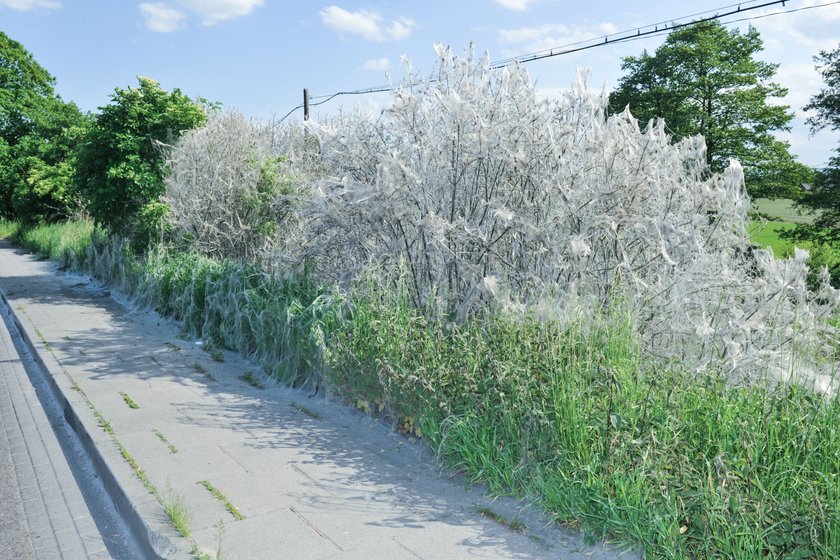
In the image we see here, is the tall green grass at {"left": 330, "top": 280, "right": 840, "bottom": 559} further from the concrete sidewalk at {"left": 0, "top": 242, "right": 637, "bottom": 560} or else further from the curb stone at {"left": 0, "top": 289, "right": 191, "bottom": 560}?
the curb stone at {"left": 0, "top": 289, "right": 191, "bottom": 560}

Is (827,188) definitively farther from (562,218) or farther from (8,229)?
(8,229)

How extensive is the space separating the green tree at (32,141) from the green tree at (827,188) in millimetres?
21277

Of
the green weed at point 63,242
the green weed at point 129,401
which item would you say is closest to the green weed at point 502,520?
the green weed at point 129,401

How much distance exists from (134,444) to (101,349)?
3.54 metres

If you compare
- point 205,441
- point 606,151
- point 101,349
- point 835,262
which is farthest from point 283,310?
point 835,262

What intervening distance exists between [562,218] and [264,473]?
3154 mm

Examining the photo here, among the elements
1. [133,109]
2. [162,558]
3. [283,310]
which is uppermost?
[133,109]

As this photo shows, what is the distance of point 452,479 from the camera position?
13.7ft

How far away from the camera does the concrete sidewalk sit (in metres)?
3.39

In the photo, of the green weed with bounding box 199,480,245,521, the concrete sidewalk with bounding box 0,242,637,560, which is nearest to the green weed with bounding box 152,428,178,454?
the concrete sidewalk with bounding box 0,242,637,560

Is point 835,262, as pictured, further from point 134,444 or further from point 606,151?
point 134,444

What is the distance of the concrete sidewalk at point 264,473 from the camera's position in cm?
339

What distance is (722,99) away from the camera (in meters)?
27.6

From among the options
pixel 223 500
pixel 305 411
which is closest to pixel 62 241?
pixel 305 411
